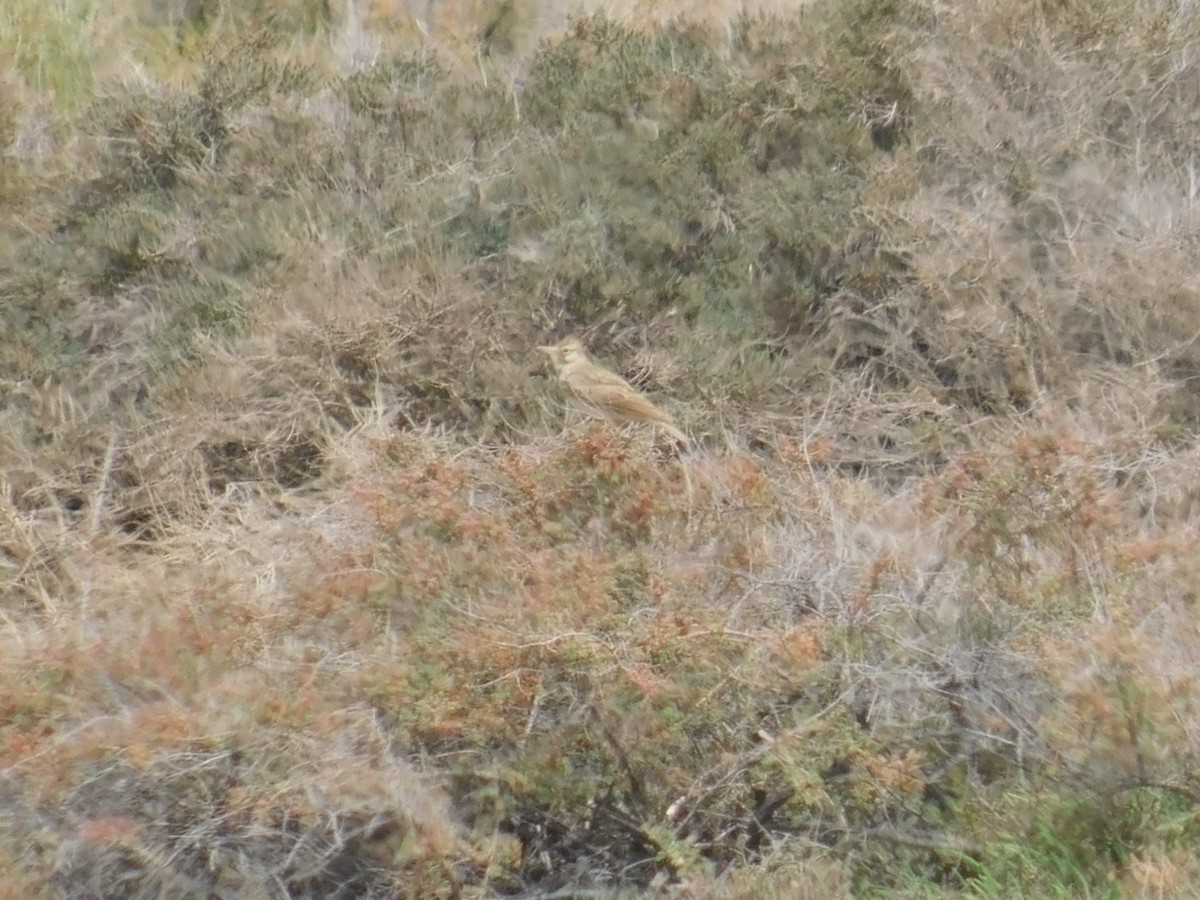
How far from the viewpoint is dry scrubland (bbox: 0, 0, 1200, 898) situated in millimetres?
4203

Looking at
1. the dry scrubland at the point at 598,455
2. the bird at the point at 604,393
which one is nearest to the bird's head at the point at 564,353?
the bird at the point at 604,393

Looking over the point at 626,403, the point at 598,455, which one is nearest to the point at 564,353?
the point at 626,403

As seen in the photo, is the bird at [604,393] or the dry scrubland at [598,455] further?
the bird at [604,393]

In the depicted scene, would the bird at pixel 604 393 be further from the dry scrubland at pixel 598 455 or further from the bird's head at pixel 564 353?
the dry scrubland at pixel 598 455

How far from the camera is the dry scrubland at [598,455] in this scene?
420 cm

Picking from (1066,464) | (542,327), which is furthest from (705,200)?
(1066,464)

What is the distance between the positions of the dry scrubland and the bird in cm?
18

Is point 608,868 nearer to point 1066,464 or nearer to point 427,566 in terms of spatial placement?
point 427,566

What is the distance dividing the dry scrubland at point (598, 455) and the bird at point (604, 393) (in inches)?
7.2

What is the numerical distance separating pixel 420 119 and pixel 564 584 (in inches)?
169

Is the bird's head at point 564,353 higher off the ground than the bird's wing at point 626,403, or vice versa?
the bird's head at point 564,353

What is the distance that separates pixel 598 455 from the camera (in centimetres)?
540

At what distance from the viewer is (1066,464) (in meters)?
5.03

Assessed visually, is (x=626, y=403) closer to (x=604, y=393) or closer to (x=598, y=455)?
(x=604, y=393)
